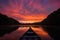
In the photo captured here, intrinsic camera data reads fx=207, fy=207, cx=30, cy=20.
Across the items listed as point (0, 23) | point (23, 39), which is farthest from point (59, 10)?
point (23, 39)

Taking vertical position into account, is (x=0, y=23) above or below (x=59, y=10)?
below

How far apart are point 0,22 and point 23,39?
116 metres

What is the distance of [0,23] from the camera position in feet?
458

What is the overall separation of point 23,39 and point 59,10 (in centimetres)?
16659

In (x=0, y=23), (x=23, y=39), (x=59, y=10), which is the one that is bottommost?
(x=23, y=39)

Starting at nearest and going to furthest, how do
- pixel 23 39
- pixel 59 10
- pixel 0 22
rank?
pixel 23 39 < pixel 0 22 < pixel 59 10

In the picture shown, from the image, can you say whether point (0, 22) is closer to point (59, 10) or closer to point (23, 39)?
point (59, 10)

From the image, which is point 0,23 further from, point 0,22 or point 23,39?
point 23,39

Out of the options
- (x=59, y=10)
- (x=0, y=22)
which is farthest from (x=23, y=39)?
(x=59, y=10)

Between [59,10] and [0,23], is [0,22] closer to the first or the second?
[0,23]

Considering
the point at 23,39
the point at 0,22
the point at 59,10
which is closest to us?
the point at 23,39

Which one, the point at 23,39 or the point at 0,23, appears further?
the point at 0,23

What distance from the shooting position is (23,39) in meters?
22.9

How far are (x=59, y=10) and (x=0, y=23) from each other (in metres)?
67.3
